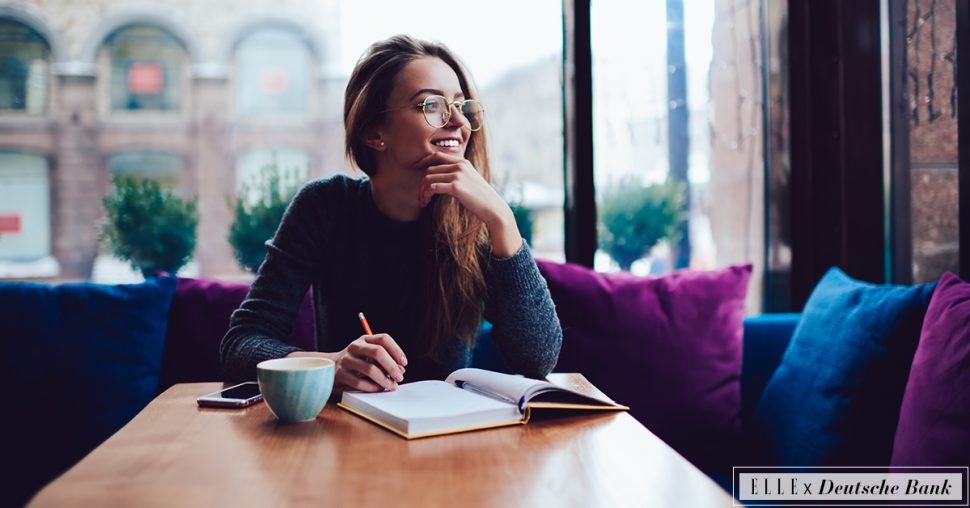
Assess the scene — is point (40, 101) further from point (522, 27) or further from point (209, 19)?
point (522, 27)

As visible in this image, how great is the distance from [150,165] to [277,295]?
1.48 metres

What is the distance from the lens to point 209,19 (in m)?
2.77

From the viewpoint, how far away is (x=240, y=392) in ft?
3.64

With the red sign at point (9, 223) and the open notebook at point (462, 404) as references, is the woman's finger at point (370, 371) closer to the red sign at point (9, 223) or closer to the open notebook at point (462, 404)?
the open notebook at point (462, 404)

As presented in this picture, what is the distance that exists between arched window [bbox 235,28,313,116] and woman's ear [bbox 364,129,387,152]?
1.44 meters

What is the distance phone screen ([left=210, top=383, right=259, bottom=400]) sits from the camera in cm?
108

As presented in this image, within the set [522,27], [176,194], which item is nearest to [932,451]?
[522,27]

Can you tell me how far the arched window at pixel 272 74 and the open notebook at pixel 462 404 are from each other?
2066 millimetres

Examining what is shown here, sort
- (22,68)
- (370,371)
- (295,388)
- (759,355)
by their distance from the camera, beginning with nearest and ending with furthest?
(295,388) → (370,371) → (759,355) → (22,68)

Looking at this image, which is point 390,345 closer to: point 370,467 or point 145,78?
point 370,467

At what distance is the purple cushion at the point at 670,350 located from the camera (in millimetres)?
1757

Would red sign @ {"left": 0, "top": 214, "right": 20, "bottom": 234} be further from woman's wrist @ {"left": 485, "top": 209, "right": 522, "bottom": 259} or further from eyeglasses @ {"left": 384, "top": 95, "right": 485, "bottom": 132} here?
woman's wrist @ {"left": 485, "top": 209, "right": 522, "bottom": 259}

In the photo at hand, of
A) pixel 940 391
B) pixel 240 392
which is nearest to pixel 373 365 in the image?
pixel 240 392

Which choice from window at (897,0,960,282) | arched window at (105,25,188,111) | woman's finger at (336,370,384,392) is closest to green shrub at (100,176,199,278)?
arched window at (105,25,188,111)
